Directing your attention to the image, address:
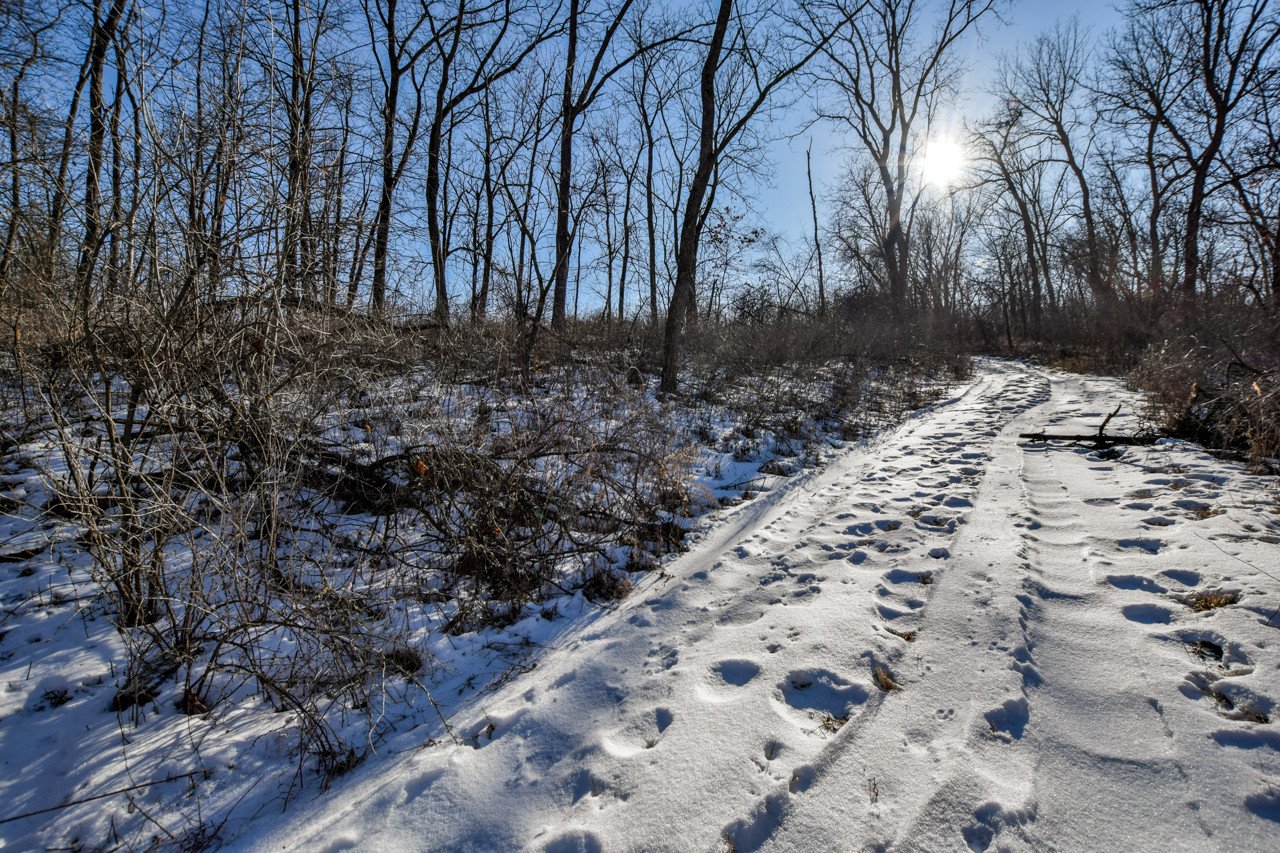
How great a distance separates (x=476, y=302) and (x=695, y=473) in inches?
299

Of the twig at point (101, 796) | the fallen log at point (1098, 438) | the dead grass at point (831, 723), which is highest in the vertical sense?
the fallen log at point (1098, 438)

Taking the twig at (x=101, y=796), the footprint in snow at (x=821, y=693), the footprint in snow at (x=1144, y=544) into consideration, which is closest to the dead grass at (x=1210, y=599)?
the footprint in snow at (x=1144, y=544)

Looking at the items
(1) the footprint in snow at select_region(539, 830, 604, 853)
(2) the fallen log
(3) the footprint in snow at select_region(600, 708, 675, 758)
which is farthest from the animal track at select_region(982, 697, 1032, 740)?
(2) the fallen log

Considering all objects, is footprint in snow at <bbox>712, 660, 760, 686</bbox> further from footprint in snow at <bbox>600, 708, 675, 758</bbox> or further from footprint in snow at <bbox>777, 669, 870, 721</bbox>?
footprint in snow at <bbox>600, 708, 675, 758</bbox>

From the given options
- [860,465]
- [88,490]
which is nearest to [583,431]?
[88,490]

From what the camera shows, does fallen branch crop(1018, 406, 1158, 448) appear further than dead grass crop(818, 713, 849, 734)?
Yes

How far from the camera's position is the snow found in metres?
1.49

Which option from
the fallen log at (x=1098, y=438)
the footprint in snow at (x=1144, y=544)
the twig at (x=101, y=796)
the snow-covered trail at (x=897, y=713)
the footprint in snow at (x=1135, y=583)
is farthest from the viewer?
the fallen log at (x=1098, y=438)

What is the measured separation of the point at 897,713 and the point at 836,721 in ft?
0.75

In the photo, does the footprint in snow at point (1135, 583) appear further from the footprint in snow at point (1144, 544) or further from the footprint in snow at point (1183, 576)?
the footprint in snow at point (1144, 544)

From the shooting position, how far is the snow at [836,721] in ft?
4.89

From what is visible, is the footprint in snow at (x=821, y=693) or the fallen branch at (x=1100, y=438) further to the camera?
the fallen branch at (x=1100, y=438)

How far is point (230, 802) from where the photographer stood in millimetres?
1775

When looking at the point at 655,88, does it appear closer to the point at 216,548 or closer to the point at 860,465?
the point at 860,465
